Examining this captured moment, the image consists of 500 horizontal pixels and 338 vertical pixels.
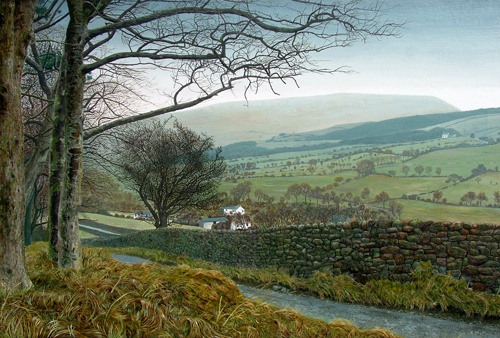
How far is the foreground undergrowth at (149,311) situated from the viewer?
320 cm

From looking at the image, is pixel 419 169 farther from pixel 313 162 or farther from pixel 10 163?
pixel 10 163

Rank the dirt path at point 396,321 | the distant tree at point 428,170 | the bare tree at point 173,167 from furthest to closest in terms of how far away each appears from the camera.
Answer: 1. the bare tree at point 173,167
2. the distant tree at point 428,170
3. the dirt path at point 396,321

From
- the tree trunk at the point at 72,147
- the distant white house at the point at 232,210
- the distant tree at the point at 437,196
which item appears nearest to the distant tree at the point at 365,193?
the distant tree at the point at 437,196

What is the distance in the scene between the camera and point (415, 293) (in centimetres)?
816

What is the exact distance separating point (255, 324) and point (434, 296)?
5475 millimetres

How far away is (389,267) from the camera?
925cm

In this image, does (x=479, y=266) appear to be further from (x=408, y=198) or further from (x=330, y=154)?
(x=330, y=154)

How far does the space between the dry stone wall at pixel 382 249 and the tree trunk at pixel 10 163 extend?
22.4 ft

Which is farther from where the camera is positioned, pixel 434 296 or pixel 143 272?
pixel 434 296

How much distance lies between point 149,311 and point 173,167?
17.1 meters

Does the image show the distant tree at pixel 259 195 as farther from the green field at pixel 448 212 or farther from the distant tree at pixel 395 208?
the green field at pixel 448 212

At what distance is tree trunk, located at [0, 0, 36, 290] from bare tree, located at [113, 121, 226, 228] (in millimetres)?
14800

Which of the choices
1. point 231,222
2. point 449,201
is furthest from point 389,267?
point 231,222

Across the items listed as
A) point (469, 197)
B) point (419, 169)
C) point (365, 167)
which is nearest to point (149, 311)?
point (469, 197)
